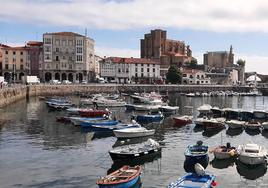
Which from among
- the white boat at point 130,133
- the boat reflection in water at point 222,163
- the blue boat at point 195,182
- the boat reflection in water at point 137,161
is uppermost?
the white boat at point 130,133

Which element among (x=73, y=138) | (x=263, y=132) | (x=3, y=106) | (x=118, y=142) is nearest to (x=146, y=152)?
(x=118, y=142)

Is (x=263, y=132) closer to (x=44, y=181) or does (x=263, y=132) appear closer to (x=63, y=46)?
(x=44, y=181)

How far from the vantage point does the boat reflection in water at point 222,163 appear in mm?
39750

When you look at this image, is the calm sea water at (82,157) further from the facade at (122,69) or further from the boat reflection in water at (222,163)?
the facade at (122,69)

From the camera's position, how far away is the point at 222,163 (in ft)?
134

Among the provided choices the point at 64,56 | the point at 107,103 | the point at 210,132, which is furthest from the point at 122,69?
the point at 210,132

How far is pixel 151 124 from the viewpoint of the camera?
231 ft

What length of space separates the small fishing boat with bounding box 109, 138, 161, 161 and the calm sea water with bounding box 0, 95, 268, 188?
0.89m

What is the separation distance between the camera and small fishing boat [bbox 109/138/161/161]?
130 ft

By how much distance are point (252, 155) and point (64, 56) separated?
5179 inches

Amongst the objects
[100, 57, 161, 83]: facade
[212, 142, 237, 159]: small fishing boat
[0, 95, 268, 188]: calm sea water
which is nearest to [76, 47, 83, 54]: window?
[100, 57, 161, 83]: facade

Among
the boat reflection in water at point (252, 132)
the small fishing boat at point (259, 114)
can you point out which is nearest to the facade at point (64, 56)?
the small fishing boat at point (259, 114)

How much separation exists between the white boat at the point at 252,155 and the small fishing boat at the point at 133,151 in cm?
871

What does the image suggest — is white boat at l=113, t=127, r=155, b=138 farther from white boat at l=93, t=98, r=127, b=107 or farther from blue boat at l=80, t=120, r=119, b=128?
white boat at l=93, t=98, r=127, b=107
